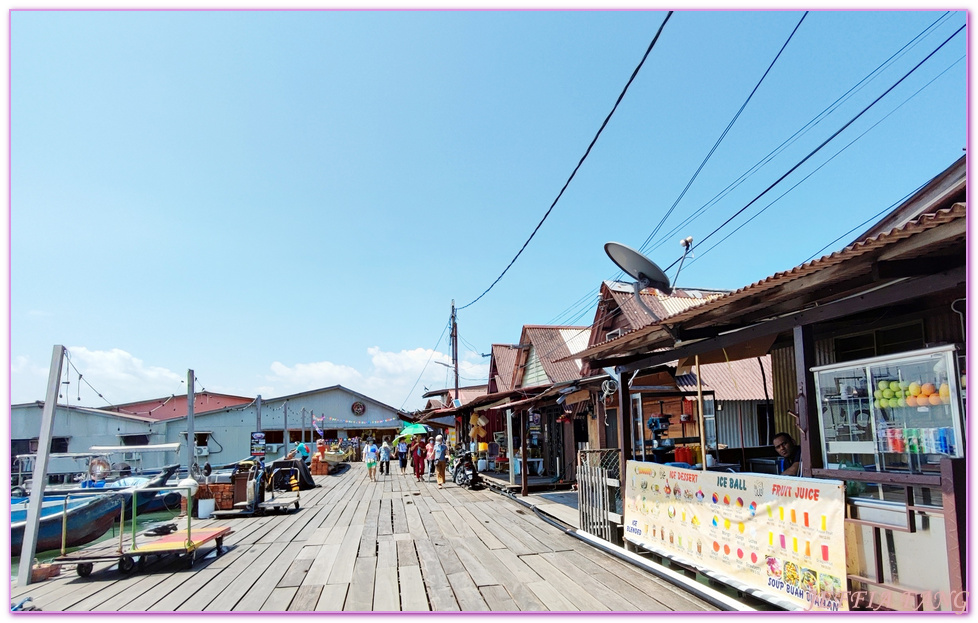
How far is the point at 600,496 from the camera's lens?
873 cm

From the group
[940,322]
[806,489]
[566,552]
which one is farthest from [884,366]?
[566,552]

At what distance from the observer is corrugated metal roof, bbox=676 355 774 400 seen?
1543cm

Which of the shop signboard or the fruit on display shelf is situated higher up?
the fruit on display shelf

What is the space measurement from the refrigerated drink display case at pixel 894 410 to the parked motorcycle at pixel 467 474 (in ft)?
44.7

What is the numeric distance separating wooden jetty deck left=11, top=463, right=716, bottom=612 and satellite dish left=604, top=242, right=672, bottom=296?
11.2ft

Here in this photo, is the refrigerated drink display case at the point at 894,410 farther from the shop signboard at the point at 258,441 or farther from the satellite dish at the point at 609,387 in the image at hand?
the shop signboard at the point at 258,441

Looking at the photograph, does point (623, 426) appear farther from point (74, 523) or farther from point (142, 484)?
point (142, 484)

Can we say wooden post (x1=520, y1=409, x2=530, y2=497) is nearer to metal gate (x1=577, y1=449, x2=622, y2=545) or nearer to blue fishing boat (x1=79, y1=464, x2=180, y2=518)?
metal gate (x1=577, y1=449, x2=622, y2=545)

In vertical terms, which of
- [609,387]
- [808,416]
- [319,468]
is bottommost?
[319,468]

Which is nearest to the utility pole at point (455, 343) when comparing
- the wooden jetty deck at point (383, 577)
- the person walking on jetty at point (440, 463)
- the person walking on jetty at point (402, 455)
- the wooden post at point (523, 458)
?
the person walking on jetty at point (402, 455)

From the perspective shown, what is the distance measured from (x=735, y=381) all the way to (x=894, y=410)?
1072 cm

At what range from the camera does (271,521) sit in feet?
39.0

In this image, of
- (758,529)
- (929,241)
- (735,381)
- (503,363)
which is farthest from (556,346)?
(929,241)

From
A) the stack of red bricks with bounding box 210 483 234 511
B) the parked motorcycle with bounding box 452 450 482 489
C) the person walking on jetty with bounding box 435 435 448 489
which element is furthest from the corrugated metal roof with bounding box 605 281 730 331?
the stack of red bricks with bounding box 210 483 234 511
